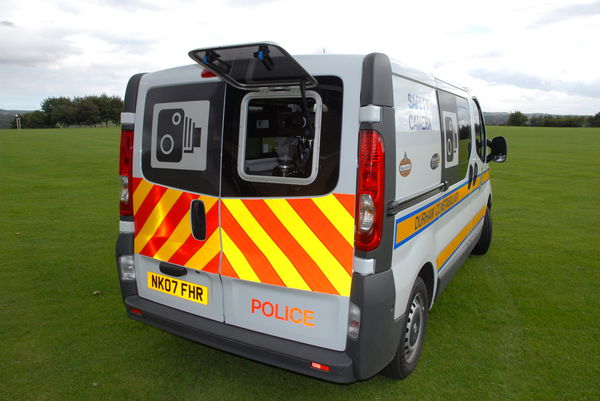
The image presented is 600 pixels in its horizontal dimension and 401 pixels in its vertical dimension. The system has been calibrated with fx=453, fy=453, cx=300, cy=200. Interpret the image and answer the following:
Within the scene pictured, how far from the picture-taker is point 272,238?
8.55ft

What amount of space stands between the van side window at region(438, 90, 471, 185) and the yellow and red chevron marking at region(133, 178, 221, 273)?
6.11ft

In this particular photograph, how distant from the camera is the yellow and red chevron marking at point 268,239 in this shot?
245 cm

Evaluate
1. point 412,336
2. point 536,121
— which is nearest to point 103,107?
point 536,121

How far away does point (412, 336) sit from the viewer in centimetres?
318

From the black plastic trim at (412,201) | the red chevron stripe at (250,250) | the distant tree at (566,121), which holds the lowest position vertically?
the red chevron stripe at (250,250)

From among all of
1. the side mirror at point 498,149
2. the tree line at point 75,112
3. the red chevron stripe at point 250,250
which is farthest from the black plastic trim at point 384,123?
the tree line at point 75,112

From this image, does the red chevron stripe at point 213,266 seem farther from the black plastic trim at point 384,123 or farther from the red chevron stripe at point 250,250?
the black plastic trim at point 384,123

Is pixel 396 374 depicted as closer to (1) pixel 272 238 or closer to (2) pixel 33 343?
(1) pixel 272 238

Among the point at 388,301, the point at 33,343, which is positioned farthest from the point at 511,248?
the point at 33,343

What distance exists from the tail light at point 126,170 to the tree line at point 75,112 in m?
77.9

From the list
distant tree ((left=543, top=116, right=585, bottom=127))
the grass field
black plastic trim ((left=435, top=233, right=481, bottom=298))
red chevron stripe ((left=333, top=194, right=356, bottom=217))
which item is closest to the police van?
red chevron stripe ((left=333, top=194, right=356, bottom=217))

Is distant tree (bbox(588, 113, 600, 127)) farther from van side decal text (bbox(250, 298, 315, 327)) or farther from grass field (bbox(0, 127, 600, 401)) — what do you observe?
van side decal text (bbox(250, 298, 315, 327))

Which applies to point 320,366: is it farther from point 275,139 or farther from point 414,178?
point 275,139

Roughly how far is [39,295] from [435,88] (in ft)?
13.5
